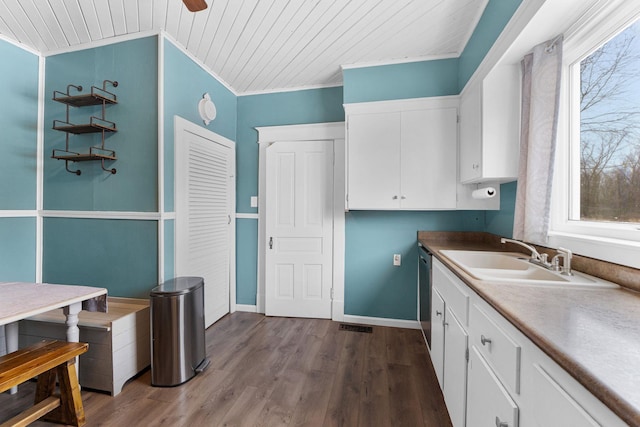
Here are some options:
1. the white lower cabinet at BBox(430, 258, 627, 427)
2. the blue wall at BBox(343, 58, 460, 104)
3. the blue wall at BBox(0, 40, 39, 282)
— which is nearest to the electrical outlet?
the white lower cabinet at BBox(430, 258, 627, 427)

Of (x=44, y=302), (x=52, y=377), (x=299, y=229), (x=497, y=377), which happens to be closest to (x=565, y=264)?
(x=497, y=377)

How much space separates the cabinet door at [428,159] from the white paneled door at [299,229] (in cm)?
85

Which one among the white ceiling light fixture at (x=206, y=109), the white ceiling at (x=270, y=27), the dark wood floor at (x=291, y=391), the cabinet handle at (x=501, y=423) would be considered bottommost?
the dark wood floor at (x=291, y=391)

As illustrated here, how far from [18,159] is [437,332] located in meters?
3.78

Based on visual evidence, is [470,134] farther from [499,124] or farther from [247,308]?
[247,308]

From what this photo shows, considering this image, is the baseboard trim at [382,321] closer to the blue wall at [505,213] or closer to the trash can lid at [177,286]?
the blue wall at [505,213]

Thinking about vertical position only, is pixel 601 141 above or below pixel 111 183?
above

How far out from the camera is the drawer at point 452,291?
1.25m

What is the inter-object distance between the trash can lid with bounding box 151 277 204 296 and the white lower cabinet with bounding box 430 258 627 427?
69.8 inches

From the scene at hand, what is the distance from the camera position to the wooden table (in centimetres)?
137

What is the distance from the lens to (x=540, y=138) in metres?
1.50

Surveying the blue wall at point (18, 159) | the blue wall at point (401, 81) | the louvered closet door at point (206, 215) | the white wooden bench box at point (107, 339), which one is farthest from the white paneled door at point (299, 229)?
the blue wall at point (18, 159)

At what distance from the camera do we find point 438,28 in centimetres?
217

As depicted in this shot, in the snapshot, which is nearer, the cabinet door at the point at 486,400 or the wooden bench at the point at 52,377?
the cabinet door at the point at 486,400
